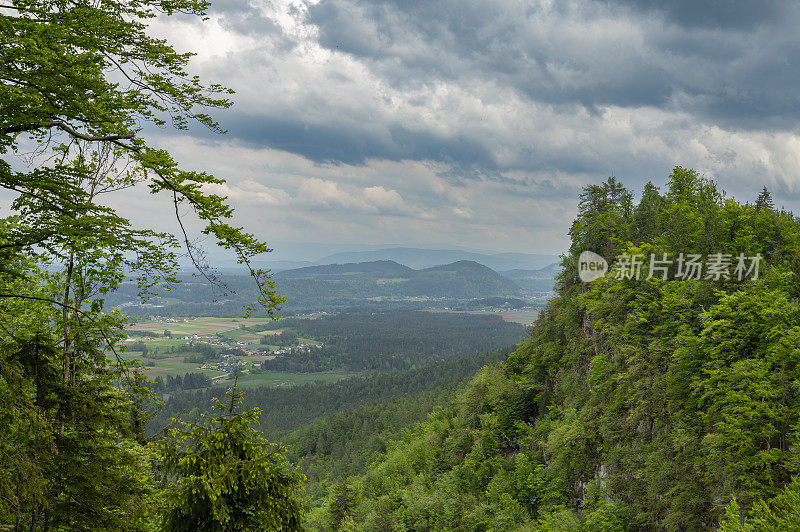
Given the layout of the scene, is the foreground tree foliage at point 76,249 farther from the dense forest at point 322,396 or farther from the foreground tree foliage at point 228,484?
the dense forest at point 322,396

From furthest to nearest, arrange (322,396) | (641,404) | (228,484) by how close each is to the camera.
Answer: (322,396)
(641,404)
(228,484)

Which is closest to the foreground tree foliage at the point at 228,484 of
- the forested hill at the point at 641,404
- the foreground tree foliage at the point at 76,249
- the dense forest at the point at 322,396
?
the foreground tree foliage at the point at 76,249

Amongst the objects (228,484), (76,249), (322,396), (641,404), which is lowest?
(322,396)

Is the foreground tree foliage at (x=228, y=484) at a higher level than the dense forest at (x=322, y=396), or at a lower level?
higher

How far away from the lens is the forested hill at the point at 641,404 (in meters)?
19.5

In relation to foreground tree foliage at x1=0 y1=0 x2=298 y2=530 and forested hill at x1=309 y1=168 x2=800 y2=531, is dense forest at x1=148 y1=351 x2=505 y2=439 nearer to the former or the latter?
forested hill at x1=309 y1=168 x2=800 y2=531

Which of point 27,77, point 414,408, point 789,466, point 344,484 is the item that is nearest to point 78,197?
point 27,77

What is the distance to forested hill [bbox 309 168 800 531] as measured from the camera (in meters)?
19.5

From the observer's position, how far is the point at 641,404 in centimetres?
2684

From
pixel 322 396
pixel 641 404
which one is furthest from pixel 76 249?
pixel 322 396

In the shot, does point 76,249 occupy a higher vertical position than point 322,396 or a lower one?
higher

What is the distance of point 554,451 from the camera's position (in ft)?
114

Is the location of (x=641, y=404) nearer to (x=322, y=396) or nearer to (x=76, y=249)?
(x=76, y=249)

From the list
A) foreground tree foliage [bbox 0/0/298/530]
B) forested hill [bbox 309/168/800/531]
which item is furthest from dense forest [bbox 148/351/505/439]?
foreground tree foliage [bbox 0/0/298/530]
